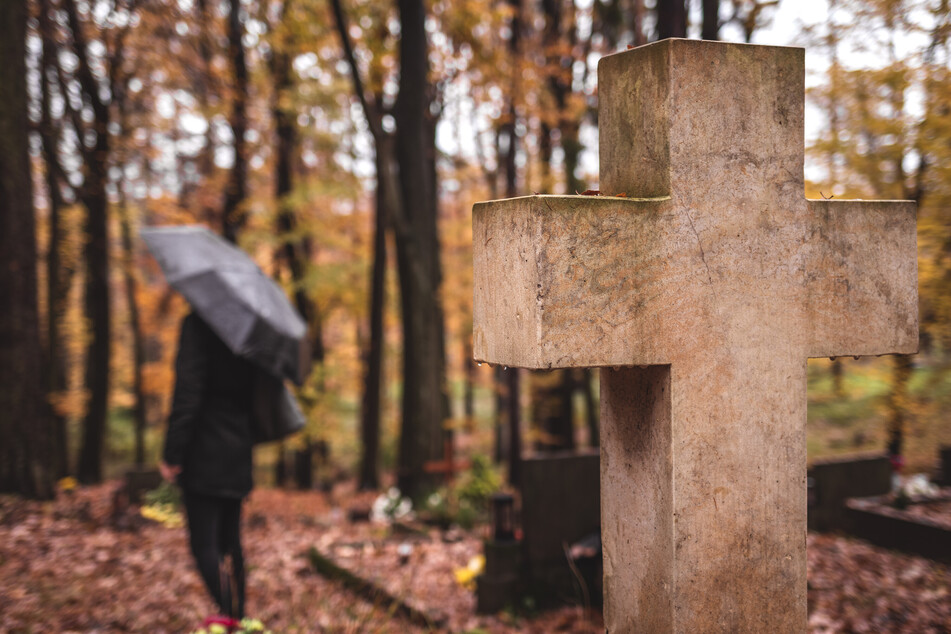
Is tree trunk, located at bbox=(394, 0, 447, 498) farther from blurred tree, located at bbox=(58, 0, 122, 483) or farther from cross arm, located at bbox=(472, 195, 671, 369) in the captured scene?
cross arm, located at bbox=(472, 195, 671, 369)

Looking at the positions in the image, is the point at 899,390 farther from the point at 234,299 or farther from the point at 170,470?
the point at 170,470

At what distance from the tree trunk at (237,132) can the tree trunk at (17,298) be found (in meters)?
5.75

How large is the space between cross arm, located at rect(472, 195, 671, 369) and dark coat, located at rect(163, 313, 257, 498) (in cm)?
231

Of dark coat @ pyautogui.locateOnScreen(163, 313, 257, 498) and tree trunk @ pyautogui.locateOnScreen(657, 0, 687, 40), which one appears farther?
tree trunk @ pyautogui.locateOnScreen(657, 0, 687, 40)

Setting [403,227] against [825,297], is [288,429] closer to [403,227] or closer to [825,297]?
[825,297]

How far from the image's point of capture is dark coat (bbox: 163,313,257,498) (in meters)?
3.69

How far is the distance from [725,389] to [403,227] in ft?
22.4

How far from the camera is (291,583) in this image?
533 centimetres

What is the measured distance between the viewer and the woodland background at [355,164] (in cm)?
650

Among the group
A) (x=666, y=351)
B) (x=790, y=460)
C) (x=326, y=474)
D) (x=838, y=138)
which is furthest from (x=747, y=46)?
(x=326, y=474)

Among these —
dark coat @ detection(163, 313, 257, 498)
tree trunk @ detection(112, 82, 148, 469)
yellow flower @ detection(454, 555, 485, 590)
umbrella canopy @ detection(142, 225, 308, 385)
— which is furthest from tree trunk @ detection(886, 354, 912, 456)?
tree trunk @ detection(112, 82, 148, 469)

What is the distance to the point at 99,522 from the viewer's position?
639cm

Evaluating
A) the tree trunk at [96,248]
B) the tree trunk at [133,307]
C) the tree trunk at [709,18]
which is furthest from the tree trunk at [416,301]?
the tree trunk at [133,307]

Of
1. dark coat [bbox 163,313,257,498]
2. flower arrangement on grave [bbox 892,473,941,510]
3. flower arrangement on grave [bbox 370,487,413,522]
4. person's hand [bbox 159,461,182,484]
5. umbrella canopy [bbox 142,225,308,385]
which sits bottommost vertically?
flower arrangement on grave [bbox 370,487,413,522]
